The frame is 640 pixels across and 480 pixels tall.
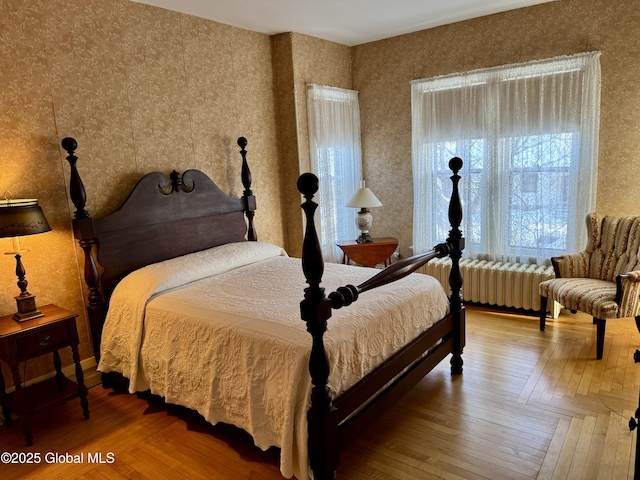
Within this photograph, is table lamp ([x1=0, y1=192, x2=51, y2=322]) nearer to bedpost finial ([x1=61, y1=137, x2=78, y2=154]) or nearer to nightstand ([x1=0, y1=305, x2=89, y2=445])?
nightstand ([x1=0, y1=305, x2=89, y2=445])

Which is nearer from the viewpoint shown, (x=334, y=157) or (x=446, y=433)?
(x=446, y=433)

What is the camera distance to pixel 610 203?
13.0 ft

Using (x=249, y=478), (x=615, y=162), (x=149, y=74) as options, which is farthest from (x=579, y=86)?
(x=249, y=478)

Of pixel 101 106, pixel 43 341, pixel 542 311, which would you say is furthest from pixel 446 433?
pixel 101 106

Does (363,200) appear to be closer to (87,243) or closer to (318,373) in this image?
(87,243)

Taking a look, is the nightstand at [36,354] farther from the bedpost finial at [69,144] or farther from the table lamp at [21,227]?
the bedpost finial at [69,144]

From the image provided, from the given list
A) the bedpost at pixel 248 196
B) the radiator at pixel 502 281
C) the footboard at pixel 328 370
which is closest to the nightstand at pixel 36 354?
the footboard at pixel 328 370

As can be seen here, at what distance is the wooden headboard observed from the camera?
303 centimetres

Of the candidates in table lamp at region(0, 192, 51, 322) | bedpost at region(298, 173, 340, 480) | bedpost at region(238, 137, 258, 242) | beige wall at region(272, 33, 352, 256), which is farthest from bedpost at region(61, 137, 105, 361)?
beige wall at region(272, 33, 352, 256)

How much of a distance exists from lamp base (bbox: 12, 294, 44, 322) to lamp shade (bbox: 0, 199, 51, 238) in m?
0.44

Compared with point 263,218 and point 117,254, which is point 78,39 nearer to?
point 117,254

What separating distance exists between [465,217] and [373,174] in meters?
1.22

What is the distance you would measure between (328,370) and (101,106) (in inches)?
100

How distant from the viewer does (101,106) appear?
3242 millimetres
